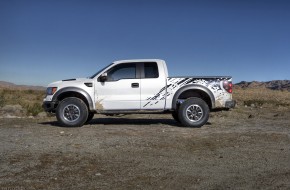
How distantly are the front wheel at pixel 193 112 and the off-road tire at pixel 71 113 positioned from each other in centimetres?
275

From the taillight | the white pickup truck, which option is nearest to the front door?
the white pickup truck

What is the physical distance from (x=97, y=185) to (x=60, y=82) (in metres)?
6.67

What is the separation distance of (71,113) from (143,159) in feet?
16.1

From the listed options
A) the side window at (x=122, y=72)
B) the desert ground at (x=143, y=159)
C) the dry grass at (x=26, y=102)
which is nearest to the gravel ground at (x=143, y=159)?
the desert ground at (x=143, y=159)

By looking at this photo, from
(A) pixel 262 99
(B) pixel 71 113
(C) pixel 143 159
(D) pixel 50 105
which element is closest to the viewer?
(C) pixel 143 159

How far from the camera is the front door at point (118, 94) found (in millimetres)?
11195

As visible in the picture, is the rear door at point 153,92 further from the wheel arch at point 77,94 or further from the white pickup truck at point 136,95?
the wheel arch at point 77,94

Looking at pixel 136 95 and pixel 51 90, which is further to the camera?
pixel 51 90

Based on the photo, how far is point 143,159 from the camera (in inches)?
265

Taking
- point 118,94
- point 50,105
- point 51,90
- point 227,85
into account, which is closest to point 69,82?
point 51,90

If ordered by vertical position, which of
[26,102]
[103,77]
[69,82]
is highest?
[103,77]

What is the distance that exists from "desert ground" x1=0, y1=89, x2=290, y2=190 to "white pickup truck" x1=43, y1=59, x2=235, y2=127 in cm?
102

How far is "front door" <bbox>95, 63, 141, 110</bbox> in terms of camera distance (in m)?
11.2

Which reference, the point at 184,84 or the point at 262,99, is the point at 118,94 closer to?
the point at 184,84
